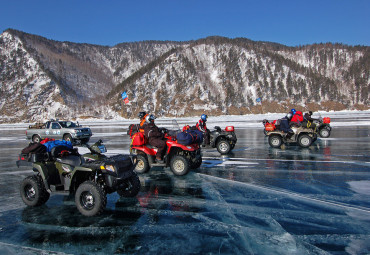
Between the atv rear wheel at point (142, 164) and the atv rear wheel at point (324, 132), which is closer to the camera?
the atv rear wheel at point (142, 164)

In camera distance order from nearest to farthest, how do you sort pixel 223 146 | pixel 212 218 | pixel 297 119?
pixel 212 218 → pixel 223 146 → pixel 297 119

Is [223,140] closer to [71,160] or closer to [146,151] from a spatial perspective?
[146,151]

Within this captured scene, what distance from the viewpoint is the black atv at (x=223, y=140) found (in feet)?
40.7

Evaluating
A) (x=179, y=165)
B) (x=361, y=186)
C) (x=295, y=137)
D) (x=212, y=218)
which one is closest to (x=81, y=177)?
(x=212, y=218)

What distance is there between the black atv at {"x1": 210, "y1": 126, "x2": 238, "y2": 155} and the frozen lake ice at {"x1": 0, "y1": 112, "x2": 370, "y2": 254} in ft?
13.4

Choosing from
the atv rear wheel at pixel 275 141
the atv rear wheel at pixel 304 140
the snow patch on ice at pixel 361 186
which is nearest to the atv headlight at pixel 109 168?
the snow patch on ice at pixel 361 186

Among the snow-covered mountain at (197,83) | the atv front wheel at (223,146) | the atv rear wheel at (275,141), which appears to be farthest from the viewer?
the snow-covered mountain at (197,83)

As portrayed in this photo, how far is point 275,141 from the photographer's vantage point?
551 inches

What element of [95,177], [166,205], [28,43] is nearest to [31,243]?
[95,177]

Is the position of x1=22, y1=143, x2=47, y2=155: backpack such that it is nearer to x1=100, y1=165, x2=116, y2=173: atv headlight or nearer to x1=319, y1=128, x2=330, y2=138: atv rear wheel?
x1=100, y1=165, x2=116, y2=173: atv headlight

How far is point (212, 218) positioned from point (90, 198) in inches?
91.2

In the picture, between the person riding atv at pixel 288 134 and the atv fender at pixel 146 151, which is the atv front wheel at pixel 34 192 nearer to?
the atv fender at pixel 146 151

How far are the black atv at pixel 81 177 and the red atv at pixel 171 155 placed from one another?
2.39 metres

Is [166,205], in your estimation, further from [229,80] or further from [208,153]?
[229,80]
